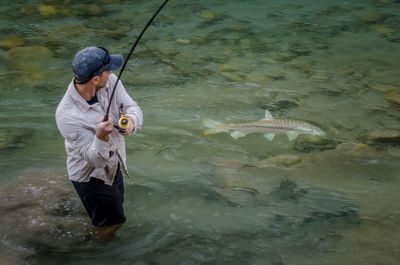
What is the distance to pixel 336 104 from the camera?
324 inches

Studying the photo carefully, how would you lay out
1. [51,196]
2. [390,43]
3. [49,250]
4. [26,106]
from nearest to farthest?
1. [49,250]
2. [51,196]
3. [26,106]
4. [390,43]

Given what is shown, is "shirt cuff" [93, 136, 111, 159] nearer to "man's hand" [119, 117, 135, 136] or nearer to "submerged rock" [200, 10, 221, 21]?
"man's hand" [119, 117, 135, 136]

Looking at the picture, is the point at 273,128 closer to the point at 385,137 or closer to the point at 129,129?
the point at 385,137

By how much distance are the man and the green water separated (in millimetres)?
628

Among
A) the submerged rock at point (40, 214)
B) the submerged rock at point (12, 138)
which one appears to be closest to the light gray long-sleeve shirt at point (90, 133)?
the submerged rock at point (40, 214)

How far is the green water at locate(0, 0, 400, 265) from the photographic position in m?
4.46

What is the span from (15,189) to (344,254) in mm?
3917

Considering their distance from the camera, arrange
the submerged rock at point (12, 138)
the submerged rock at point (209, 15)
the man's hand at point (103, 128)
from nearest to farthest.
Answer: the man's hand at point (103, 128), the submerged rock at point (12, 138), the submerged rock at point (209, 15)

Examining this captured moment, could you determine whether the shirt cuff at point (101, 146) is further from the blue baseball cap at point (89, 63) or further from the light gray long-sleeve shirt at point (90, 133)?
the blue baseball cap at point (89, 63)

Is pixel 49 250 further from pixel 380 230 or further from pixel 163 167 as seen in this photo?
pixel 380 230

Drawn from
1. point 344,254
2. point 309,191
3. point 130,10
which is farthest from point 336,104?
point 130,10

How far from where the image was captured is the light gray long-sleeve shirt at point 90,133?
342cm

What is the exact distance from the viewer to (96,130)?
10.6ft

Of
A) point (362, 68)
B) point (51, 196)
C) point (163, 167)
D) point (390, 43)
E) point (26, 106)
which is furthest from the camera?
point (390, 43)
